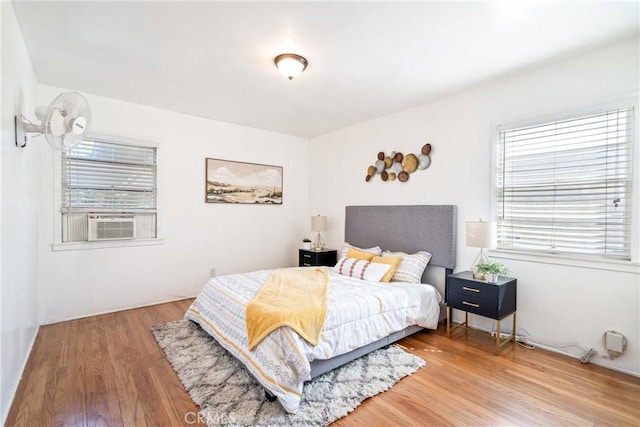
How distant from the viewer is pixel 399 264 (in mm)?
3535

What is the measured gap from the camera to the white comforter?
2.00m

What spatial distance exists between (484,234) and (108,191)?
168 inches

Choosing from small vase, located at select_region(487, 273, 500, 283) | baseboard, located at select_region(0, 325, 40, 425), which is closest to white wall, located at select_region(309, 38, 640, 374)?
small vase, located at select_region(487, 273, 500, 283)

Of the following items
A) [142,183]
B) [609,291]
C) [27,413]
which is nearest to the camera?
[27,413]

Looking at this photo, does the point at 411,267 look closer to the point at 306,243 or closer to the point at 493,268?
the point at 493,268

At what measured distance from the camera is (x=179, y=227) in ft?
14.0

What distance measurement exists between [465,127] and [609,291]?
2.00 m

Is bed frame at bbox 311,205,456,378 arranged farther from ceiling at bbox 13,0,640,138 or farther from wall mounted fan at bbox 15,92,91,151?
wall mounted fan at bbox 15,92,91,151

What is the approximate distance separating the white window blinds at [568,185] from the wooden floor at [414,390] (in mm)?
1057

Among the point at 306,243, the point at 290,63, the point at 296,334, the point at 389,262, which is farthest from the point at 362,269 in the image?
the point at 290,63

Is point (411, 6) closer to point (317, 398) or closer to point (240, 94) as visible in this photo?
point (240, 94)

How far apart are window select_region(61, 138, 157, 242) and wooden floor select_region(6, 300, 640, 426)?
4.08 ft

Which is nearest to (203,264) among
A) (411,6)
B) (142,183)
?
(142,183)

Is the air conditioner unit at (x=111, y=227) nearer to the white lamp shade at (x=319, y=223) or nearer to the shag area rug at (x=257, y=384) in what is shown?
the shag area rug at (x=257, y=384)
